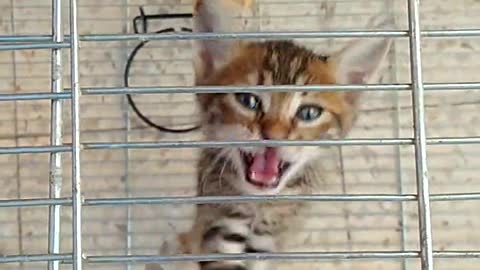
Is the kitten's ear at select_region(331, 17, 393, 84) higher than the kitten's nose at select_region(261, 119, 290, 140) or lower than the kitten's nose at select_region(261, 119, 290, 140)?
higher

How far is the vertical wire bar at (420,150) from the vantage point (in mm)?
675

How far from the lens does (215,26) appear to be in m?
1.04

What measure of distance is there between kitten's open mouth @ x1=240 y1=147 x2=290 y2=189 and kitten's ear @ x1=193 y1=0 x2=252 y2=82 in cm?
15

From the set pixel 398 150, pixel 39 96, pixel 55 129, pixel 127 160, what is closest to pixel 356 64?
pixel 398 150

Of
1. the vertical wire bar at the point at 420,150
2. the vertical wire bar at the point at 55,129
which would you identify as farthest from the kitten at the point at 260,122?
the vertical wire bar at the point at 420,150

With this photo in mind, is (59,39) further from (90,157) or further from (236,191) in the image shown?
(90,157)

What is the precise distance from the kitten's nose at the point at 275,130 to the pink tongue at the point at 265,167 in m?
0.02

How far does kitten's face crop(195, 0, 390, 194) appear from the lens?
1104mm

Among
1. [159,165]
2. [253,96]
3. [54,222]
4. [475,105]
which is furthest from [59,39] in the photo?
[475,105]

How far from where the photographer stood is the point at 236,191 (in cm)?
117

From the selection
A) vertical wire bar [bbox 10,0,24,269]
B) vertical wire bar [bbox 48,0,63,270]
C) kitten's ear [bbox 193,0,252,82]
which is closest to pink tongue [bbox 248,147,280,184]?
kitten's ear [bbox 193,0,252,82]

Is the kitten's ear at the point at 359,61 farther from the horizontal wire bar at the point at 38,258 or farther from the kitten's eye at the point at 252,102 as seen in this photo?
the horizontal wire bar at the point at 38,258

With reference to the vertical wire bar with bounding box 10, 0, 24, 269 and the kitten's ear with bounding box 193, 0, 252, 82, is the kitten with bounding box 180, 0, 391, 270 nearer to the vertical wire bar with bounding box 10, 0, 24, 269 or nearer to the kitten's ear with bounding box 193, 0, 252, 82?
the kitten's ear with bounding box 193, 0, 252, 82

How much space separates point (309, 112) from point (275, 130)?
10 cm
